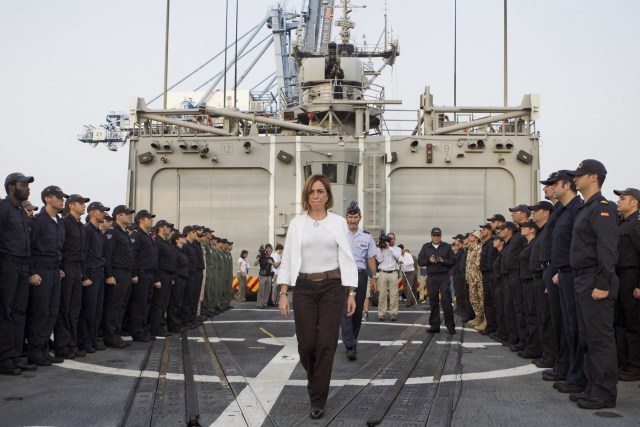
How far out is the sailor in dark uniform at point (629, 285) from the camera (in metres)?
8.36

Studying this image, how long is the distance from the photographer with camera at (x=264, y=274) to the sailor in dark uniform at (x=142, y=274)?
8098 mm

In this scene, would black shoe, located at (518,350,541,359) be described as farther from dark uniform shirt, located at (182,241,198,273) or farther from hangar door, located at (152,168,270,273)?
hangar door, located at (152,168,270,273)

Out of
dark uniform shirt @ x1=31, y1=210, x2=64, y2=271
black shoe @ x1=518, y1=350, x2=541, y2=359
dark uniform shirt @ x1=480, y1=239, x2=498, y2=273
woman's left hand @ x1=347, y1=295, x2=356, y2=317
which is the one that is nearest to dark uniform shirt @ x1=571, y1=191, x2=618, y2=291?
woman's left hand @ x1=347, y1=295, x2=356, y2=317

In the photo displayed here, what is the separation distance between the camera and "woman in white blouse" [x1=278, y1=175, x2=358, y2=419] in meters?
6.72

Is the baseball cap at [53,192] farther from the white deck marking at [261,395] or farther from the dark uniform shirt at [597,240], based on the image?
the dark uniform shirt at [597,240]

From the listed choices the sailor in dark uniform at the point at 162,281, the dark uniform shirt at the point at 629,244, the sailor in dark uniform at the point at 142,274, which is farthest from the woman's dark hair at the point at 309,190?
the sailor in dark uniform at the point at 162,281

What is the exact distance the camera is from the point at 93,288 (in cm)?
1052

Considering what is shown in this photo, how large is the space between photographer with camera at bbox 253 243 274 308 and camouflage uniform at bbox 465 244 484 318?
6.95m

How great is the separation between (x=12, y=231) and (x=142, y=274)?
3803 mm

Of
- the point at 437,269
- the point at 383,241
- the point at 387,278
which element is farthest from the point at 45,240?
the point at 387,278

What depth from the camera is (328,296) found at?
675 cm

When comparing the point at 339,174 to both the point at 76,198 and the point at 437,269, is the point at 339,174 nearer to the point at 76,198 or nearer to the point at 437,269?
the point at 437,269

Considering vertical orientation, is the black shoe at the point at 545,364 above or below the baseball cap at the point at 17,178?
below

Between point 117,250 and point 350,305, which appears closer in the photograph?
point 350,305
